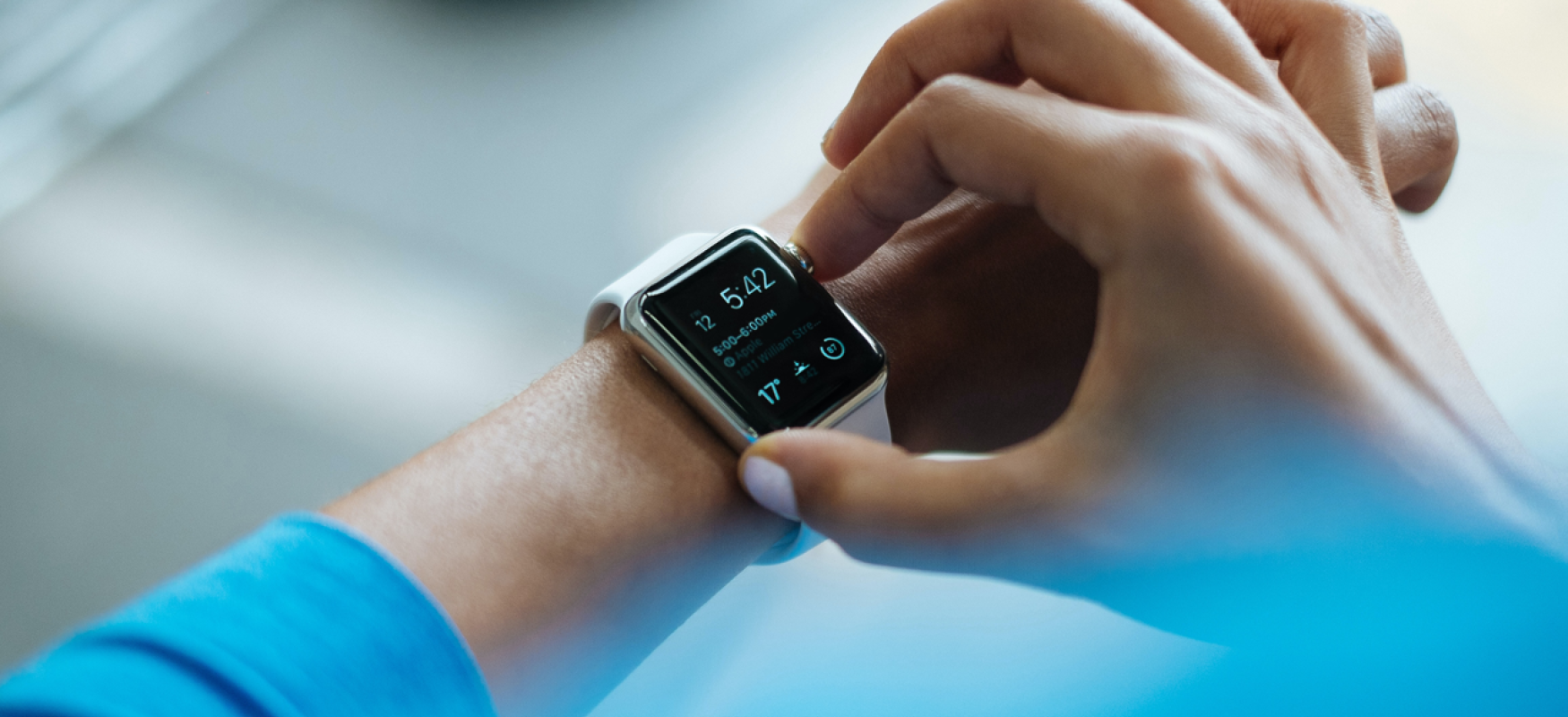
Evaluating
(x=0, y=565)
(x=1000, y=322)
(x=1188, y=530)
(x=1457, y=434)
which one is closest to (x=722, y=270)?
(x=1000, y=322)

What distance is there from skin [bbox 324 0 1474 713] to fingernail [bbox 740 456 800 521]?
0.27 feet

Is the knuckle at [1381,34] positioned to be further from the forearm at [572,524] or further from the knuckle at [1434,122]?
the forearm at [572,524]

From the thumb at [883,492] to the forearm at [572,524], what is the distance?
0.42 feet

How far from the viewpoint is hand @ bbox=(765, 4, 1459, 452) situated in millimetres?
926

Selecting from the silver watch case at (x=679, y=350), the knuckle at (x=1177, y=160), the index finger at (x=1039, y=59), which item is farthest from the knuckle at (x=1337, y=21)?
the silver watch case at (x=679, y=350)

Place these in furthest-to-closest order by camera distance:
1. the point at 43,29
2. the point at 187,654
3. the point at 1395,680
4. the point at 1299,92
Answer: the point at 43,29 < the point at 1299,92 < the point at 1395,680 < the point at 187,654

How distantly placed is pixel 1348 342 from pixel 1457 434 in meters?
0.11

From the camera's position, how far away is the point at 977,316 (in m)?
0.95

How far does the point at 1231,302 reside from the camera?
57 centimetres

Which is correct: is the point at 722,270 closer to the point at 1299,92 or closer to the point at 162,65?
the point at 1299,92

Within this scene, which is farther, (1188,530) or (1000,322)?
(1000,322)

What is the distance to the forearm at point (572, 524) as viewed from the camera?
69cm

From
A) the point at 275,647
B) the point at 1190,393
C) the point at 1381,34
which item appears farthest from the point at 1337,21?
the point at 275,647

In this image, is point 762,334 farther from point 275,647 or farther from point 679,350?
point 275,647
